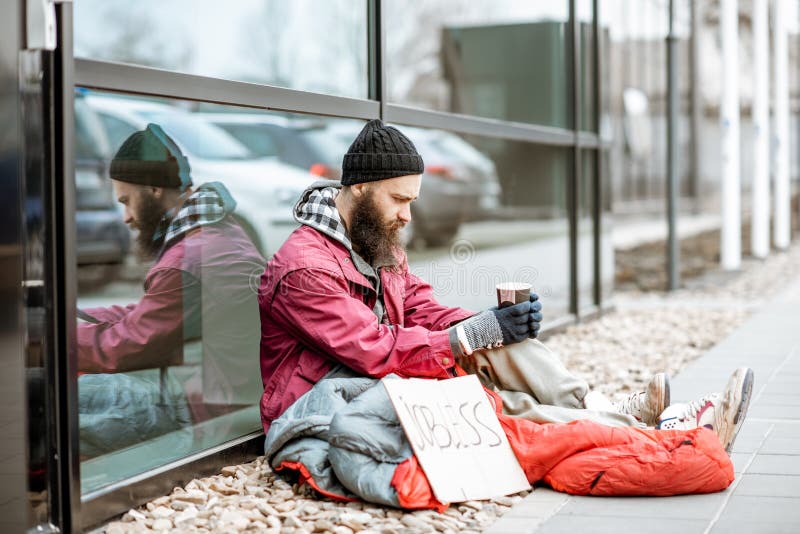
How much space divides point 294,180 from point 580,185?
3742 mm

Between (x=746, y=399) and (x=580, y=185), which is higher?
(x=580, y=185)

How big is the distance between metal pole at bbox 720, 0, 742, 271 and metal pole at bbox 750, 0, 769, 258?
184cm

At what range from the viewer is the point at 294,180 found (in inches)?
236

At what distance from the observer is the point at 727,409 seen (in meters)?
4.03

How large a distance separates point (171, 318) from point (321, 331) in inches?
28.4

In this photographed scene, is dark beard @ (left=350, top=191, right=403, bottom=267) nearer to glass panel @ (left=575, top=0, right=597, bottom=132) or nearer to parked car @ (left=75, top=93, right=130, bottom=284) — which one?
parked car @ (left=75, top=93, right=130, bottom=284)

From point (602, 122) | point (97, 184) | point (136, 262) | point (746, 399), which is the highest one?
point (602, 122)

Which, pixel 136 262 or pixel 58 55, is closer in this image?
pixel 58 55

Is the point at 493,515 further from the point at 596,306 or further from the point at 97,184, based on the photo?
the point at 596,306

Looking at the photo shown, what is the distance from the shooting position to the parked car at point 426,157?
18.7ft

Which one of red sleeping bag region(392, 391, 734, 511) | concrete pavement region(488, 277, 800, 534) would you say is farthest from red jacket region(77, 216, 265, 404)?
concrete pavement region(488, 277, 800, 534)

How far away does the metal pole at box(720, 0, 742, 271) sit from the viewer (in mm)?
13688

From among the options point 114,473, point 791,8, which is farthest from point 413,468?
point 791,8

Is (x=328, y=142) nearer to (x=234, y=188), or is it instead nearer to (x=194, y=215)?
(x=234, y=188)
